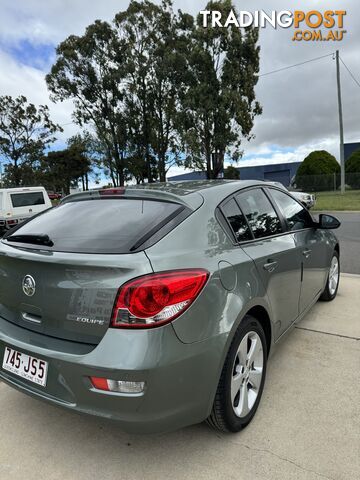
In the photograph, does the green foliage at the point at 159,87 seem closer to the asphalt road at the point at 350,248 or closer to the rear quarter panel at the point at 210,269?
the asphalt road at the point at 350,248

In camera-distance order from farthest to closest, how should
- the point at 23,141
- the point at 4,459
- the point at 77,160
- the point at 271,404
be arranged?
1. the point at 77,160
2. the point at 23,141
3. the point at 271,404
4. the point at 4,459

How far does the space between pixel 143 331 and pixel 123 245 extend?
47cm

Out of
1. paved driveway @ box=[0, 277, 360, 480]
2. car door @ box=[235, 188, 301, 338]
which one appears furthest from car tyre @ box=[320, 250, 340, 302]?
paved driveway @ box=[0, 277, 360, 480]

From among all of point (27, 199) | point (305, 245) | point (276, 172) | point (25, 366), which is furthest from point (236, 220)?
point (276, 172)

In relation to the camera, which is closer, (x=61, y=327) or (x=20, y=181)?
(x=61, y=327)

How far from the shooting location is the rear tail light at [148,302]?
5.75 ft

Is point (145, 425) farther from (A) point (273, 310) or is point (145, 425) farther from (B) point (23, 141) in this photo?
(B) point (23, 141)

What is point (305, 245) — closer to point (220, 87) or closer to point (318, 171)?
point (220, 87)

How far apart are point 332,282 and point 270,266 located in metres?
2.34

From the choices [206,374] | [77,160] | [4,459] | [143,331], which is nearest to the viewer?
[143,331]

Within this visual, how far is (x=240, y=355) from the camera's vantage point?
223cm

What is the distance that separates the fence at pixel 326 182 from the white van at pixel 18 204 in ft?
98.6

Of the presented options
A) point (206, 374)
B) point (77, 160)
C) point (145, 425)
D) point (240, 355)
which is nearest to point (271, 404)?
point (240, 355)

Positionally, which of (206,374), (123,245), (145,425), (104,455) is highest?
(123,245)
